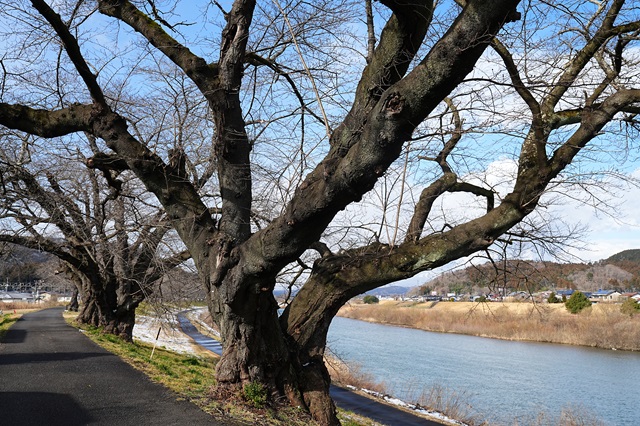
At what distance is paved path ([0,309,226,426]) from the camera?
20.9 feet

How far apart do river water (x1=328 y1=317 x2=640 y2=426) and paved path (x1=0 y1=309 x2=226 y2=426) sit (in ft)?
15.3

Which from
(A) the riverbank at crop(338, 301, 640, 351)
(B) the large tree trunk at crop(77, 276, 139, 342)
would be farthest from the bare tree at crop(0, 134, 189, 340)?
(A) the riverbank at crop(338, 301, 640, 351)

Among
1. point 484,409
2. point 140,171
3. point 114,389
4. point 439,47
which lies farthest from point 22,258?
point 439,47

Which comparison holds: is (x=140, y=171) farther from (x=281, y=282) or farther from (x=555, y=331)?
(x=555, y=331)

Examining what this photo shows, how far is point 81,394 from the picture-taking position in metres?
7.81

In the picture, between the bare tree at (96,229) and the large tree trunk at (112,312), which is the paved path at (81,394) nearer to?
the bare tree at (96,229)

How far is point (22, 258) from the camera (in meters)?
18.7

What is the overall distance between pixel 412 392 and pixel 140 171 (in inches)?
618

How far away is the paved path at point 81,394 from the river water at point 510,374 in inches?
183

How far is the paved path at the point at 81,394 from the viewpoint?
251 inches

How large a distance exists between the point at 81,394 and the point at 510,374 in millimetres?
19346

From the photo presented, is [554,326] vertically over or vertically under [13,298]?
over

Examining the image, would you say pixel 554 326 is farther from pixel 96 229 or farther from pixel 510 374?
pixel 96 229

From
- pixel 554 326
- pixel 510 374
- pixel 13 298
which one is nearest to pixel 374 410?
pixel 510 374
